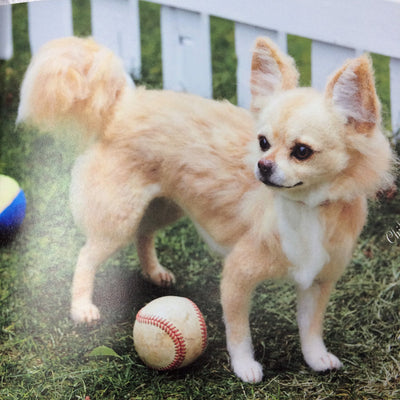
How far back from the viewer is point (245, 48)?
1348 mm

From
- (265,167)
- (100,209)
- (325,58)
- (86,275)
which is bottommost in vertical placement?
(86,275)

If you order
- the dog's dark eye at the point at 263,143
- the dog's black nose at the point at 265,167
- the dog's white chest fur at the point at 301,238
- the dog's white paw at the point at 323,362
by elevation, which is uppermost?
the dog's dark eye at the point at 263,143

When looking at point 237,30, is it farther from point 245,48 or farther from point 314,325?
point 314,325

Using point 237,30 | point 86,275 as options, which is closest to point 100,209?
point 86,275

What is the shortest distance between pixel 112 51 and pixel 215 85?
24cm

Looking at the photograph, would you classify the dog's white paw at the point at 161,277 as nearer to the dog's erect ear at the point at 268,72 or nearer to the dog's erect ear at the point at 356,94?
the dog's erect ear at the point at 268,72

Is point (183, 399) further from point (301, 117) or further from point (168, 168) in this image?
point (301, 117)

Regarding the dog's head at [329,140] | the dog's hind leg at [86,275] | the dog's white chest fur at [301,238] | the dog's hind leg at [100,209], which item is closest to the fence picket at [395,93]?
the dog's head at [329,140]

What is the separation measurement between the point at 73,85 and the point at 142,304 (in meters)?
0.48

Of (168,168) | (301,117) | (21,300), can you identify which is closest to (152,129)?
(168,168)

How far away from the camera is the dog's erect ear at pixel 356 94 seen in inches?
41.3

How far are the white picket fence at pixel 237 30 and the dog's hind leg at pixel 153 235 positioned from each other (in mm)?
273

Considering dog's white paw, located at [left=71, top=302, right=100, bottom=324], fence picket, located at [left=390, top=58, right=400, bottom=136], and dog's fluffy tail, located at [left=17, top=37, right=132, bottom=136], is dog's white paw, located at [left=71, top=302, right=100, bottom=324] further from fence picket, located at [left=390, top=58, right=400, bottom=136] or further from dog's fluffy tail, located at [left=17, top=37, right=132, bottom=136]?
fence picket, located at [left=390, top=58, right=400, bottom=136]

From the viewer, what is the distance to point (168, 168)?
1.33 m
